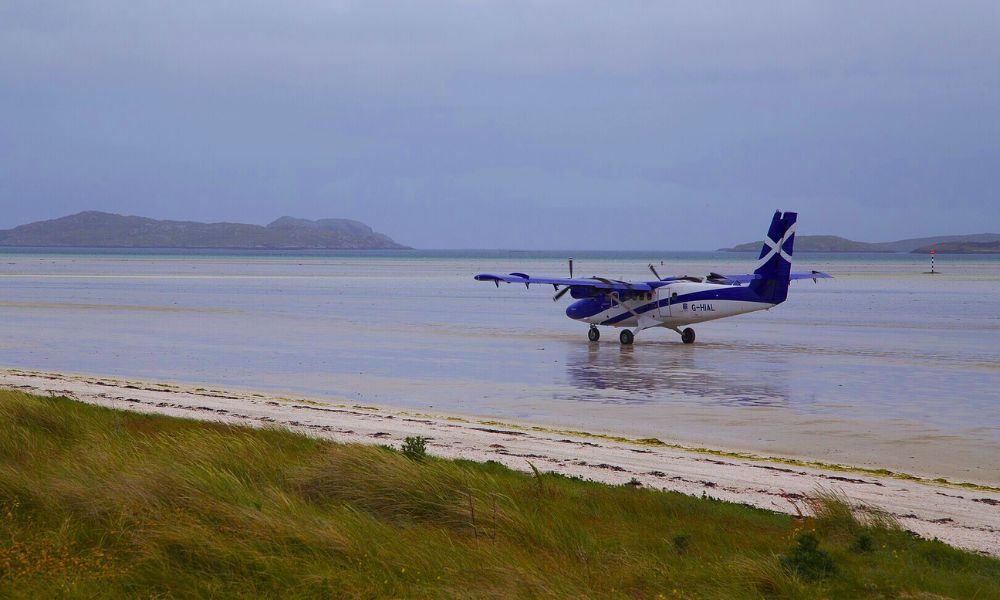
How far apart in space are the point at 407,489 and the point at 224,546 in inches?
74.3

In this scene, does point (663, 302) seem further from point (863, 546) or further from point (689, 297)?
point (863, 546)

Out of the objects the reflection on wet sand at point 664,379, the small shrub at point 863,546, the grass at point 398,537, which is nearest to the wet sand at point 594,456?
the grass at point 398,537

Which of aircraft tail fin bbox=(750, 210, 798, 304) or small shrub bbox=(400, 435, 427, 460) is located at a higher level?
aircraft tail fin bbox=(750, 210, 798, 304)

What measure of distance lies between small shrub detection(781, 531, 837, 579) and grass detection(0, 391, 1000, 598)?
0.04 feet

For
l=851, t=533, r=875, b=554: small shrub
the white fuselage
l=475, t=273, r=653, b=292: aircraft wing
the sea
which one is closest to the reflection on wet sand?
the sea

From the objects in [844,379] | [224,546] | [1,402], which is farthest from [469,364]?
[224,546]

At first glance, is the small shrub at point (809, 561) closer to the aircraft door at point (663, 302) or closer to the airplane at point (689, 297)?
the airplane at point (689, 297)

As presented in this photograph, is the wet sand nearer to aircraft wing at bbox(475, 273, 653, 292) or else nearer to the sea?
the sea

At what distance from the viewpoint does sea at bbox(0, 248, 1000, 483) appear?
54.3ft

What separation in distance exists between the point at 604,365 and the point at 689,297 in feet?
20.8

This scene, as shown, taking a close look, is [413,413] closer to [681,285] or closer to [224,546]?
[224,546]

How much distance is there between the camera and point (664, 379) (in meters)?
23.1

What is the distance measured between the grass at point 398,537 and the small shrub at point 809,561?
0.04 feet

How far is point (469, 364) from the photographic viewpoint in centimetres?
2555
